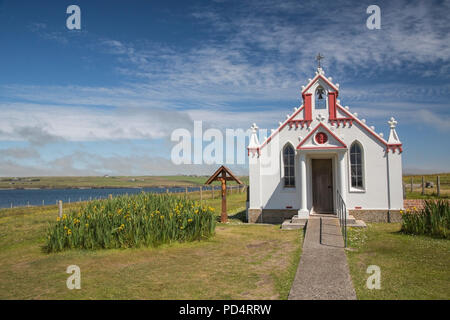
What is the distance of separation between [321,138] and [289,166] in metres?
2.49

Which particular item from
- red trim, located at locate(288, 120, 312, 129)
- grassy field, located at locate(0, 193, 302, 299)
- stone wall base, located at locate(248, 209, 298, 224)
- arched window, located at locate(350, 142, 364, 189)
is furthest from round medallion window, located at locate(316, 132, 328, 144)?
grassy field, located at locate(0, 193, 302, 299)

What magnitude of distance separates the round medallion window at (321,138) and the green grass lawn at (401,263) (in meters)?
4.84

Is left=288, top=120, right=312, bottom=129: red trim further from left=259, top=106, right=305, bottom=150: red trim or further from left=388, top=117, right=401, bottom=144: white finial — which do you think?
left=388, top=117, right=401, bottom=144: white finial

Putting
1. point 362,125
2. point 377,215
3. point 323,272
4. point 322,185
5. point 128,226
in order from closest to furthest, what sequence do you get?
point 323,272 → point 128,226 → point 377,215 → point 362,125 → point 322,185

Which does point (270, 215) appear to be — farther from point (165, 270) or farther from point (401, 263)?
point (165, 270)

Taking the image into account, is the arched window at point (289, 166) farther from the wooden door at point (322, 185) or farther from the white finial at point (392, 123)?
the white finial at point (392, 123)

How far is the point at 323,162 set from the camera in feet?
55.6

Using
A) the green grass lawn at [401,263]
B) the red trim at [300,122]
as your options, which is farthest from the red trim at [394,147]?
the green grass lawn at [401,263]

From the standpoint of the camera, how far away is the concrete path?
19.6 feet

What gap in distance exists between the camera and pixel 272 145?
17453 millimetres

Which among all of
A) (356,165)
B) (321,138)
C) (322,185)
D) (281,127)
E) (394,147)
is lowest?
(322,185)

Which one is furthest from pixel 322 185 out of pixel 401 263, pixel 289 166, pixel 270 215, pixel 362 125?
pixel 401 263

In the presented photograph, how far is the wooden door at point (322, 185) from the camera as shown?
1675cm
